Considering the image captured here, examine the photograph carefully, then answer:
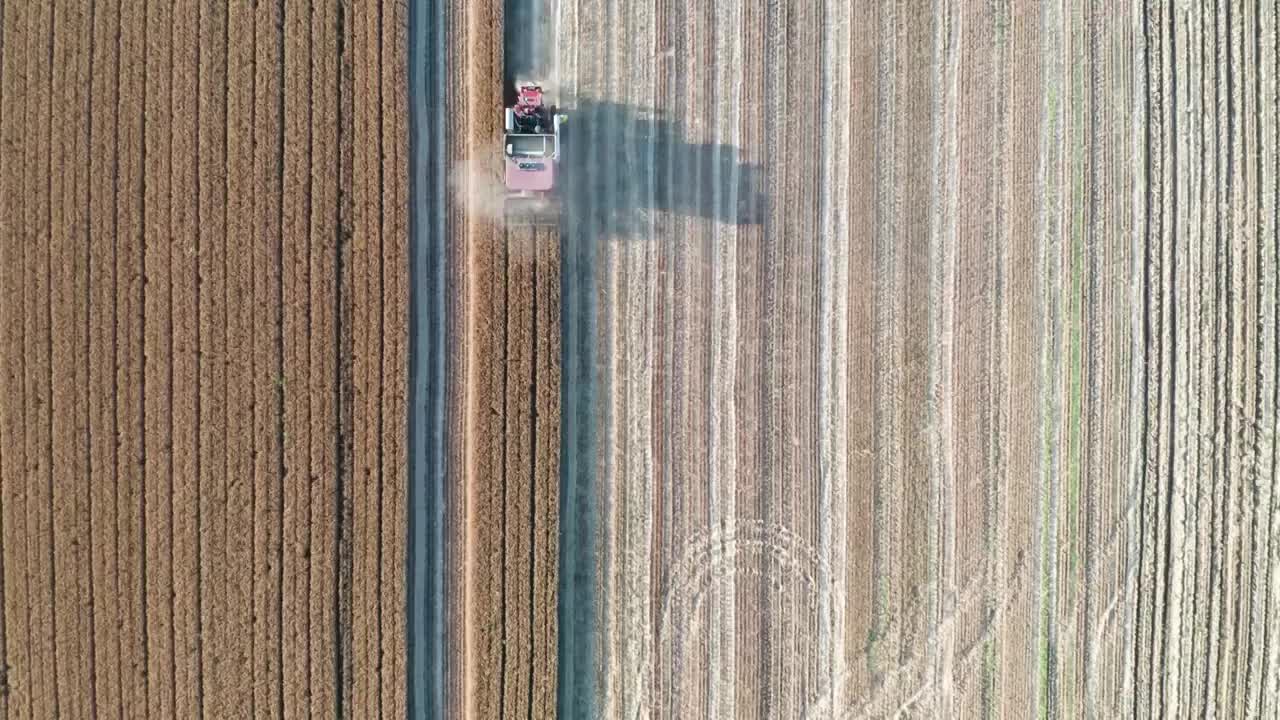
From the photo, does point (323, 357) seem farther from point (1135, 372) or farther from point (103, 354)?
point (1135, 372)

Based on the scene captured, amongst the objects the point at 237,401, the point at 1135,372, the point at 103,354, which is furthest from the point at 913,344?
the point at 103,354

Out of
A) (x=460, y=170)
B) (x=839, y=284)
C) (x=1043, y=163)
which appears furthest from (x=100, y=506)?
(x=1043, y=163)

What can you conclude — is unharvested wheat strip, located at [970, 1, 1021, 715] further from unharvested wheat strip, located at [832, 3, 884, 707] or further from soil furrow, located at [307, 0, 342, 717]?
soil furrow, located at [307, 0, 342, 717]

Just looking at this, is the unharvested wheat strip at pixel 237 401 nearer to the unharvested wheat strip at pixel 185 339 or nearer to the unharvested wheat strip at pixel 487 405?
the unharvested wheat strip at pixel 185 339

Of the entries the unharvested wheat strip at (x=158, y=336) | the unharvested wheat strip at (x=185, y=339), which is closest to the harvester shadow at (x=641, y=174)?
the unharvested wheat strip at (x=185, y=339)

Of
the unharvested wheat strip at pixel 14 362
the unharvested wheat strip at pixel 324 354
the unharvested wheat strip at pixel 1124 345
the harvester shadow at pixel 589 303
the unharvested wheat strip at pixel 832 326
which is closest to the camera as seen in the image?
the unharvested wheat strip at pixel 14 362

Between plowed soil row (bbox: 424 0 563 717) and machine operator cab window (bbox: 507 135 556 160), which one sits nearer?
machine operator cab window (bbox: 507 135 556 160)

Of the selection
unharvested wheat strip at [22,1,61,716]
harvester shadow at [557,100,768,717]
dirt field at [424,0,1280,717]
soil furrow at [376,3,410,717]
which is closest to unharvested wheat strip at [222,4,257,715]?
soil furrow at [376,3,410,717]
